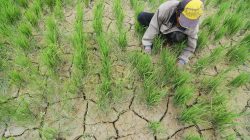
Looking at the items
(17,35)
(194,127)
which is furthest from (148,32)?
(17,35)

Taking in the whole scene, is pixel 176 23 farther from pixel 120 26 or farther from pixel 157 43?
pixel 120 26

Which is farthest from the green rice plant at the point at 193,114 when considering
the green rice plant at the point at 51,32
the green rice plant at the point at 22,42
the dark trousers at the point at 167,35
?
the green rice plant at the point at 22,42

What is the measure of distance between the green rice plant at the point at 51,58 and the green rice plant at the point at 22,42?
0.24 m

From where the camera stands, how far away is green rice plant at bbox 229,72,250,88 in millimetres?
2150

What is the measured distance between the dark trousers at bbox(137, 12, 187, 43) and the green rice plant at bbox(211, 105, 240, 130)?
682 millimetres

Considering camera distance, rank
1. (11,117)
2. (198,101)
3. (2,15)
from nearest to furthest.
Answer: (11,117) → (198,101) → (2,15)

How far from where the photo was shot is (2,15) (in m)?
2.37

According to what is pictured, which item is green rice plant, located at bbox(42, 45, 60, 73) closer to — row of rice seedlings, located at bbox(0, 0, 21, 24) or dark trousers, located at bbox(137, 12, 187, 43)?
row of rice seedlings, located at bbox(0, 0, 21, 24)

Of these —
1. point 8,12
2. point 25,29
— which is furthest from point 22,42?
point 8,12

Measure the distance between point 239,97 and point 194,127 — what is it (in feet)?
1.86

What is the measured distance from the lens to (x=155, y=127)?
1.96 metres

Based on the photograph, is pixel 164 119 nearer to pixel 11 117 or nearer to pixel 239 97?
pixel 239 97

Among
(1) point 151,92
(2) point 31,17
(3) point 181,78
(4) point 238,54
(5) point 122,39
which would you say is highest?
(2) point 31,17

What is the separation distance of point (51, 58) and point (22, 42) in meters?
0.33
